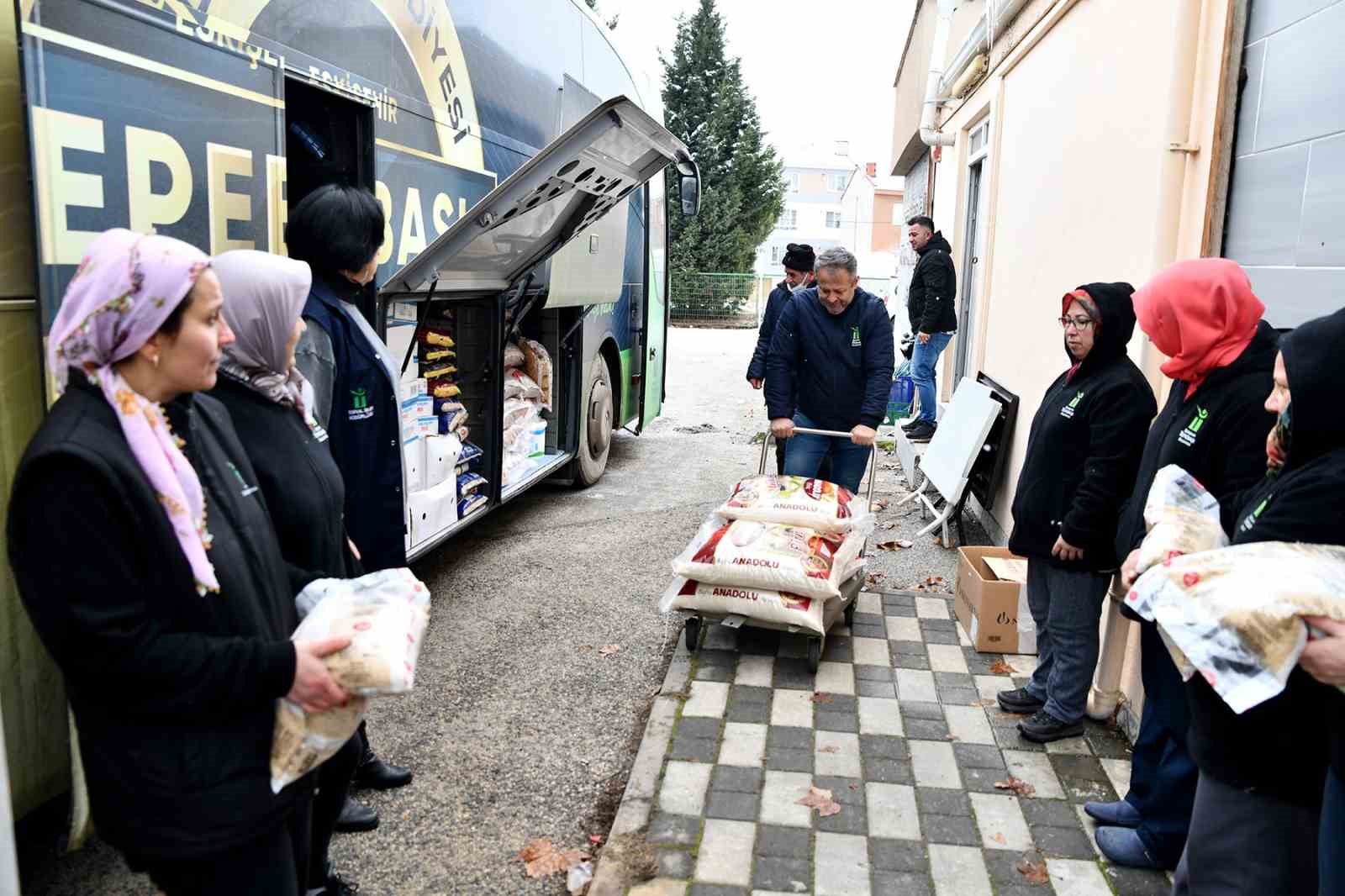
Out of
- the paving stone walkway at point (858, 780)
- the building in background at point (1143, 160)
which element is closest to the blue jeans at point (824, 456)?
the paving stone walkway at point (858, 780)

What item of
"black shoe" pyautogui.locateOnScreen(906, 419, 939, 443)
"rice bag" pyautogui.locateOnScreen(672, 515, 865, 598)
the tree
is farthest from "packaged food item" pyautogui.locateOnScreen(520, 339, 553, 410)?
the tree

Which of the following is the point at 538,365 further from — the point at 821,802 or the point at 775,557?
the point at 821,802

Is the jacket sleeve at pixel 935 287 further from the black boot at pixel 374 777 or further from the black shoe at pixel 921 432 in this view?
the black boot at pixel 374 777

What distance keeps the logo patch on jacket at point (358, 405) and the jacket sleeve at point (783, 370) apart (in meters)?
2.82

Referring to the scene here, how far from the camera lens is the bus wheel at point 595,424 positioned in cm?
816

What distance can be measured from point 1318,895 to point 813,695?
2513 mm

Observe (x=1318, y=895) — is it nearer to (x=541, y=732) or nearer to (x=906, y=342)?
(x=541, y=732)

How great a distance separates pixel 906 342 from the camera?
1166 centimetres

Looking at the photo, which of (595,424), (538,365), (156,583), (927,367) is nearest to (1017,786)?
(156,583)

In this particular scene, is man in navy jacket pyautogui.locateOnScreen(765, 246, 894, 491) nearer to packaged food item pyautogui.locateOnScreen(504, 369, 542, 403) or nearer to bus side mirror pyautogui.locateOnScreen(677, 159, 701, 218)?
packaged food item pyautogui.locateOnScreen(504, 369, 542, 403)

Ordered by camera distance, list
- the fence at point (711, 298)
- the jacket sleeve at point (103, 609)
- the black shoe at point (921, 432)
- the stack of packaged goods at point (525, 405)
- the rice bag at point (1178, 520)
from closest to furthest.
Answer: the jacket sleeve at point (103, 609)
the rice bag at point (1178, 520)
the stack of packaged goods at point (525, 405)
the black shoe at point (921, 432)
the fence at point (711, 298)

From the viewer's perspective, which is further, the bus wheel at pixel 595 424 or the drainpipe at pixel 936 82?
the drainpipe at pixel 936 82

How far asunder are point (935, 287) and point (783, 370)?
15.0 feet

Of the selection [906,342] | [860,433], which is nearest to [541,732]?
[860,433]
